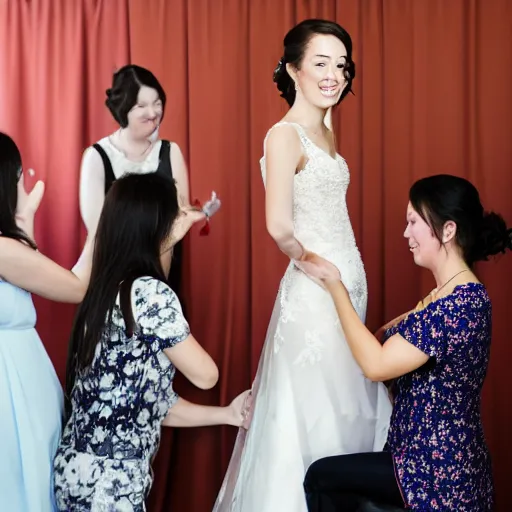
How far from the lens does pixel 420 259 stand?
1.82 metres

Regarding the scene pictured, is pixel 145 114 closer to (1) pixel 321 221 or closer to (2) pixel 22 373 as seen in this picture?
(1) pixel 321 221

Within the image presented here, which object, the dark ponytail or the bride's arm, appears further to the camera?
the bride's arm

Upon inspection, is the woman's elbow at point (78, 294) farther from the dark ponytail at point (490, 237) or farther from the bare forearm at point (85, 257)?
the dark ponytail at point (490, 237)

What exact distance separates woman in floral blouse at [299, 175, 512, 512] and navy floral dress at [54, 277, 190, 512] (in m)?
0.43

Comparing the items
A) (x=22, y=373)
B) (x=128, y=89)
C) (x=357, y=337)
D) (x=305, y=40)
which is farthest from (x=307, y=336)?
(x=128, y=89)

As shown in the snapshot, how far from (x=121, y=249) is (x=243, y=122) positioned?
43.5 inches

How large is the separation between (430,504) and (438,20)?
178 cm

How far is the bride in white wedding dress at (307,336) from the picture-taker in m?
1.88

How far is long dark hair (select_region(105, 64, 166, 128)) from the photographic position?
2500 mm

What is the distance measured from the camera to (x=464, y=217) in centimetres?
174

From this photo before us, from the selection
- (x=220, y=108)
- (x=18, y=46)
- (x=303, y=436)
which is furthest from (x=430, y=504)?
(x=18, y=46)

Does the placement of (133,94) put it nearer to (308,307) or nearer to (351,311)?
(308,307)

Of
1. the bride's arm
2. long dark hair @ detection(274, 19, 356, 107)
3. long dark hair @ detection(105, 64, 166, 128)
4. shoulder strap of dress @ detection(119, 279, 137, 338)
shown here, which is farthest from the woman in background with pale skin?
shoulder strap of dress @ detection(119, 279, 137, 338)

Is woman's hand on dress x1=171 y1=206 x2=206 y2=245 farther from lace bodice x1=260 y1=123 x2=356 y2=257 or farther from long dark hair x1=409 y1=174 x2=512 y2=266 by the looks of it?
long dark hair x1=409 y1=174 x2=512 y2=266
